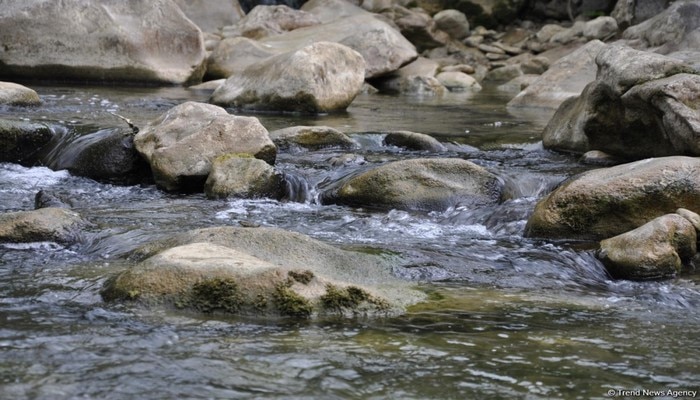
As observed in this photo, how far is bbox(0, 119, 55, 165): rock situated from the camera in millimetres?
9281

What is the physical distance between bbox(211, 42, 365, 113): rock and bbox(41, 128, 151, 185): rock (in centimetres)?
422

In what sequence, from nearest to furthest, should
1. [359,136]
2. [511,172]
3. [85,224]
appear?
[85,224] < [511,172] < [359,136]

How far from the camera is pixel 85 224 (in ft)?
20.7

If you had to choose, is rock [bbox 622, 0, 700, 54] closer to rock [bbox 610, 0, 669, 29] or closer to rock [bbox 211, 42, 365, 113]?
rock [bbox 211, 42, 365, 113]

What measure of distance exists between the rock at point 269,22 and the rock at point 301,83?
831 cm

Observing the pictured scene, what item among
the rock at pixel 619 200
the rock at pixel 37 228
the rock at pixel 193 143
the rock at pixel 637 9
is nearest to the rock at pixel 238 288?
the rock at pixel 37 228

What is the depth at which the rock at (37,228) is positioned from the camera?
228 inches

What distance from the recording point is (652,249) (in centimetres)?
557

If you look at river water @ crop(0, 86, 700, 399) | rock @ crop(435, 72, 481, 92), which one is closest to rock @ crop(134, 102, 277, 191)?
river water @ crop(0, 86, 700, 399)

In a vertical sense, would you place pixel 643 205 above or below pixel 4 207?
above

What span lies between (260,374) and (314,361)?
0.27 meters

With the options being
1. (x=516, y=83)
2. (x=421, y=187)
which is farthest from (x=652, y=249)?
(x=516, y=83)

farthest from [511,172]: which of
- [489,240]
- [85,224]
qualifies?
[85,224]

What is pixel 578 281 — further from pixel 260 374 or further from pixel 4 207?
pixel 4 207
